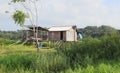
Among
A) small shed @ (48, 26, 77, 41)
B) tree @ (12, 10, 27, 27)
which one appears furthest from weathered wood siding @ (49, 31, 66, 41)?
tree @ (12, 10, 27, 27)

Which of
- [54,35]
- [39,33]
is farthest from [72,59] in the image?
[54,35]

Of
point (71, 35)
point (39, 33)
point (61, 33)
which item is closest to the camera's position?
point (39, 33)

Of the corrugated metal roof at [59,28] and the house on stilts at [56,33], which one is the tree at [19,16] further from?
the corrugated metal roof at [59,28]

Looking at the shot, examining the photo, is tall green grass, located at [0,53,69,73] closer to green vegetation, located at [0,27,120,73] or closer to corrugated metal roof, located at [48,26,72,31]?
green vegetation, located at [0,27,120,73]

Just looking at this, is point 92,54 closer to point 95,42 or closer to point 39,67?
point 95,42

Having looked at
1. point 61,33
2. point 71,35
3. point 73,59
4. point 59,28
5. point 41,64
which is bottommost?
point 41,64

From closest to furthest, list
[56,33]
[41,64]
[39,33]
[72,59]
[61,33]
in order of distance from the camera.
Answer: [41,64] → [72,59] → [39,33] → [56,33] → [61,33]

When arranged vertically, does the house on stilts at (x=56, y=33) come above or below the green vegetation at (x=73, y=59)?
above

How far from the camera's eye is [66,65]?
42.2ft

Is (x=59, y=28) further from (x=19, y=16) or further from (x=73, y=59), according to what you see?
(x=73, y=59)

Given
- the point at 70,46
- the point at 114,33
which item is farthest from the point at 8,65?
the point at 114,33

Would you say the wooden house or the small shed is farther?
the small shed

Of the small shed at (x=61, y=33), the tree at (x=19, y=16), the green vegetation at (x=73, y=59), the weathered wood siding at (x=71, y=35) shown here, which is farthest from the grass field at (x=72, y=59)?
the weathered wood siding at (x=71, y=35)

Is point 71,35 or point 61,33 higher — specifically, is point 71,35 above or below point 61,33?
below
